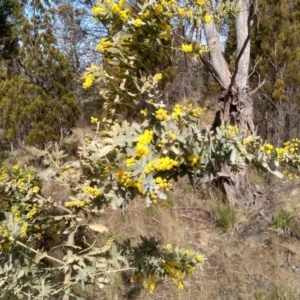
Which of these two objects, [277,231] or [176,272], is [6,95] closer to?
[277,231]

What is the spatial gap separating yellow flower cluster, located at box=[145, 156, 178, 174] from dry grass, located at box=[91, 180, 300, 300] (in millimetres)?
1628

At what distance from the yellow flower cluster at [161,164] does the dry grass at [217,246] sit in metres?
1.63

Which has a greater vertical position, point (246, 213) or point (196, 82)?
point (196, 82)

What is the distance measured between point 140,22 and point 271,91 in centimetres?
535

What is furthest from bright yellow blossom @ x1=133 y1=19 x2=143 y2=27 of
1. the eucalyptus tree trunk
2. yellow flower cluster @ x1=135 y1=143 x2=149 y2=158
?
the eucalyptus tree trunk

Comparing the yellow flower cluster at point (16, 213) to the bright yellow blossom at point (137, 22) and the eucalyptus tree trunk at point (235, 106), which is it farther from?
the eucalyptus tree trunk at point (235, 106)

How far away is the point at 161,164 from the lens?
1141 millimetres

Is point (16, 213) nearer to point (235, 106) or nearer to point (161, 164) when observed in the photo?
point (161, 164)

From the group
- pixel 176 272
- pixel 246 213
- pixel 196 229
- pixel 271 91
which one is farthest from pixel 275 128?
pixel 176 272

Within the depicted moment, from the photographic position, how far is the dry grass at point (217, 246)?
2.86 metres

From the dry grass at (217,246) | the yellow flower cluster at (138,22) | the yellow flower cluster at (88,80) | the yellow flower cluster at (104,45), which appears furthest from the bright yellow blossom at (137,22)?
the dry grass at (217,246)

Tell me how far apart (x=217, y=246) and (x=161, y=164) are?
105 inches

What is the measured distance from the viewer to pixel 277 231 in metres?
3.69

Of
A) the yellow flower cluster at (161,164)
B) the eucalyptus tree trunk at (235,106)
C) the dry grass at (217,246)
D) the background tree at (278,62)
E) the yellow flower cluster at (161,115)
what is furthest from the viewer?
the background tree at (278,62)
